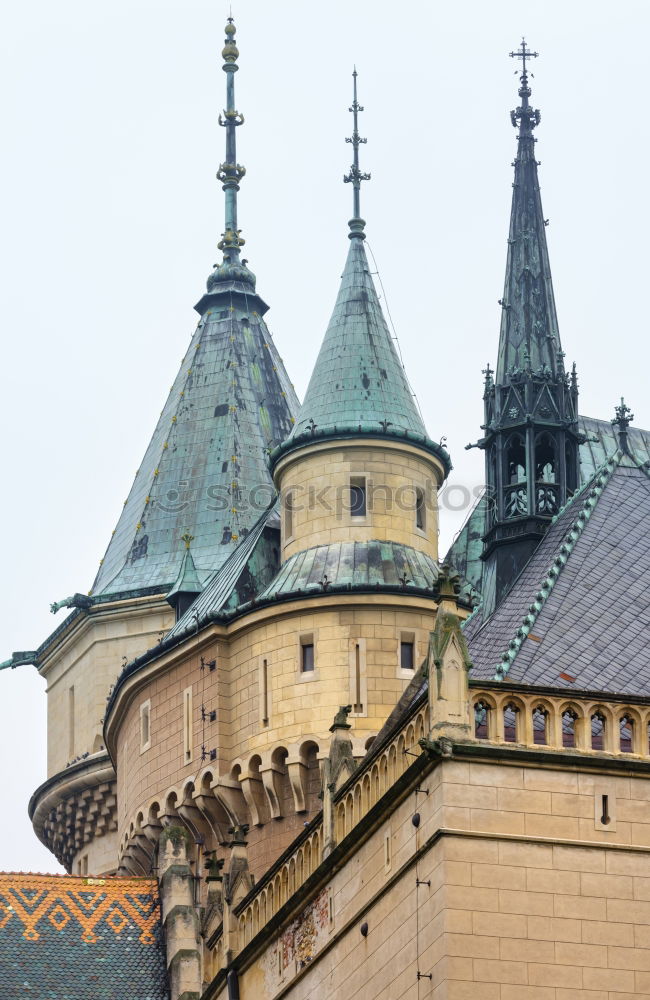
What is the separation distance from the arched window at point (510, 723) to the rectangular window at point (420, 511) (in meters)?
25.9

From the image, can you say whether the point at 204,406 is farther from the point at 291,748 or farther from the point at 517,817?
the point at 517,817

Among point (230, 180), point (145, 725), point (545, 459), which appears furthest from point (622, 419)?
point (230, 180)

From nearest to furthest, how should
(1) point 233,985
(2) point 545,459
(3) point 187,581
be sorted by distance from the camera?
(1) point 233,985 < (2) point 545,459 < (3) point 187,581

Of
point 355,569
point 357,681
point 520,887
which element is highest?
point 355,569

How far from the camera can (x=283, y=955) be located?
3897 cm

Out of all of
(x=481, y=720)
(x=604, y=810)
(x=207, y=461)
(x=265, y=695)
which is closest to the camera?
(x=604, y=810)

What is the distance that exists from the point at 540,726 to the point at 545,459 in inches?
704

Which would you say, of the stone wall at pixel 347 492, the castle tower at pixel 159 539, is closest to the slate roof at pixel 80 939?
the stone wall at pixel 347 492

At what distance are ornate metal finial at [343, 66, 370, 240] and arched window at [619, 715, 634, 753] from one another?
31.1 metres

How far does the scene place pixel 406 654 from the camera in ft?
191

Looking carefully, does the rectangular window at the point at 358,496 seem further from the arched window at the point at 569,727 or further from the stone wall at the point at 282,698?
the arched window at the point at 569,727

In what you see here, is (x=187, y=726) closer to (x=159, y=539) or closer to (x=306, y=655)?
(x=306, y=655)

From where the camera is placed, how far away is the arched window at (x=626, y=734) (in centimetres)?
3378

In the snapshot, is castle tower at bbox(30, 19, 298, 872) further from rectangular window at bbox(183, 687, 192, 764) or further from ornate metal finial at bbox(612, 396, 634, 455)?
ornate metal finial at bbox(612, 396, 634, 455)
